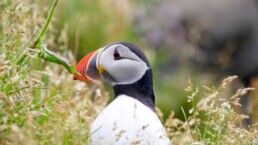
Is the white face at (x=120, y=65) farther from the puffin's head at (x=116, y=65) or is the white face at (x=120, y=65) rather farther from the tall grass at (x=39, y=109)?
the tall grass at (x=39, y=109)

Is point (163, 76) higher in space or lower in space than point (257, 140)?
lower

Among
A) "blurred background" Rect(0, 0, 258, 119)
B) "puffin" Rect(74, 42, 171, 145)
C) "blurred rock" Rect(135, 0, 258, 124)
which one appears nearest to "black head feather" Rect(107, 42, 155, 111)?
"puffin" Rect(74, 42, 171, 145)

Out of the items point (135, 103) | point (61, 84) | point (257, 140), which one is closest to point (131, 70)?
point (135, 103)

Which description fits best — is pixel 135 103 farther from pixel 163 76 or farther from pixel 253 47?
pixel 253 47

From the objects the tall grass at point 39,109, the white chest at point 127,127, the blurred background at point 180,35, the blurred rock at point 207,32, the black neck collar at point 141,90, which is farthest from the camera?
the blurred rock at point 207,32

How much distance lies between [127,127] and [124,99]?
16 cm

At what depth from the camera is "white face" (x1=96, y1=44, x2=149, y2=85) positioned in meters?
3.36

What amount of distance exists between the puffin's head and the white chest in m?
0.15

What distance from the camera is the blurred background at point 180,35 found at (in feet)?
22.3

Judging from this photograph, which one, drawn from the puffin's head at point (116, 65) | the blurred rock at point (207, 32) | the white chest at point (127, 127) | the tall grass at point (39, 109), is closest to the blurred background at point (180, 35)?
the blurred rock at point (207, 32)

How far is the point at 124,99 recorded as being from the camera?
3270 mm

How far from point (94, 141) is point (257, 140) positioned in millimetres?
610

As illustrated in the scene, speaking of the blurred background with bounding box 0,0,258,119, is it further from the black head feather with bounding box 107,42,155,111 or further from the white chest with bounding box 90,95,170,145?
A: the white chest with bounding box 90,95,170,145

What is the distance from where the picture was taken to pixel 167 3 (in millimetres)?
8227
